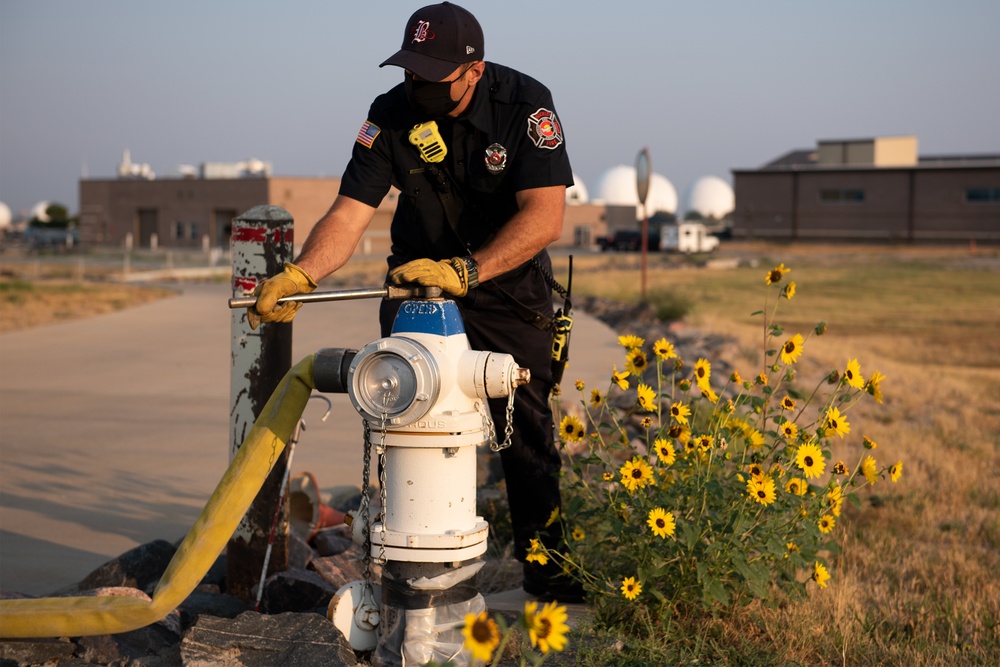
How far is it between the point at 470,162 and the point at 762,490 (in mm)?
1419

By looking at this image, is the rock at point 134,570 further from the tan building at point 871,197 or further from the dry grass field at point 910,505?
the tan building at point 871,197

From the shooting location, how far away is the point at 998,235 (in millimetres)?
54625

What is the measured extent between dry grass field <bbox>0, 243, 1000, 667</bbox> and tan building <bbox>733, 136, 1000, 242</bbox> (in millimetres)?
35250

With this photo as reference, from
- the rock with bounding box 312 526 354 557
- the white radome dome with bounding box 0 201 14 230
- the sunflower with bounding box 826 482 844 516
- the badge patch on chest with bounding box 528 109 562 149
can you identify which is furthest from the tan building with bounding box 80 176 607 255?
the sunflower with bounding box 826 482 844 516

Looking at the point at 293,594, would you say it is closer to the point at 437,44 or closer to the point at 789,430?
the point at 789,430

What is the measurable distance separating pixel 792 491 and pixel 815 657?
1.77 ft

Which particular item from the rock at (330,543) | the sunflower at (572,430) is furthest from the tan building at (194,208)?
the sunflower at (572,430)

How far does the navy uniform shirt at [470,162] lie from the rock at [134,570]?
151cm

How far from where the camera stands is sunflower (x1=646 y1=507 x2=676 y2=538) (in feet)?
10.3

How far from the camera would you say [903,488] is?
6258mm

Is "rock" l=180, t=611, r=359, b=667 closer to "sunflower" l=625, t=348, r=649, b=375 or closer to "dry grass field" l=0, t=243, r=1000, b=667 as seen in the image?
"dry grass field" l=0, t=243, r=1000, b=667

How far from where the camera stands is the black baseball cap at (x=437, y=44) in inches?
129

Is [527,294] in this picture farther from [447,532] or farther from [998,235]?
[998,235]

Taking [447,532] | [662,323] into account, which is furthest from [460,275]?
[662,323]
